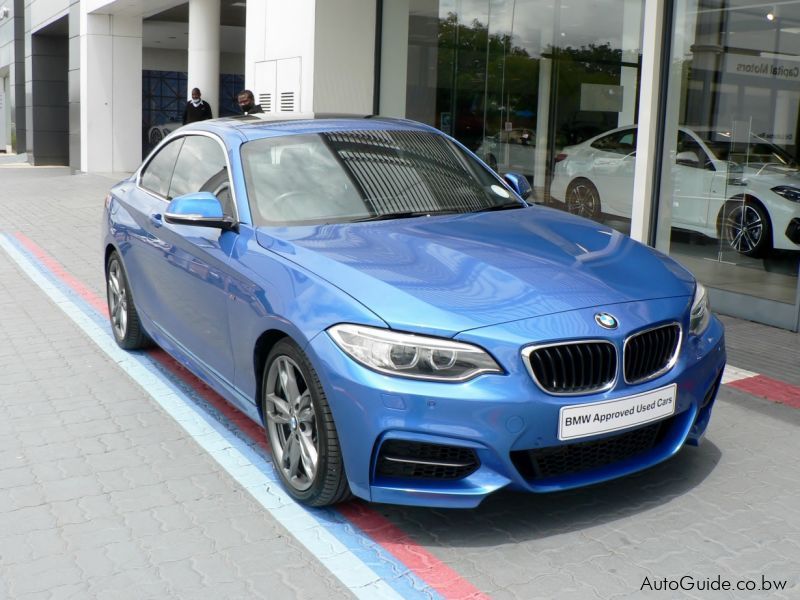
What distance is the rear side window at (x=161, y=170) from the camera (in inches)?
236

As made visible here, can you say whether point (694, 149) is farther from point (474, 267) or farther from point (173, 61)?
point (173, 61)

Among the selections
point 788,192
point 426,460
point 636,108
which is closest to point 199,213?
point 426,460

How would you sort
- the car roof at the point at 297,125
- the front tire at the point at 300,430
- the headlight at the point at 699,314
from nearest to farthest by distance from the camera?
the front tire at the point at 300,430
the headlight at the point at 699,314
the car roof at the point at 297,125

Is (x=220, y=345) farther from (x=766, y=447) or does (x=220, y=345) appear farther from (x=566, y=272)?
(x=766, y=447)

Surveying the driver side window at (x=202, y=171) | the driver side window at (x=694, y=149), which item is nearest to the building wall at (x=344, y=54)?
the driver side window at (x=694, y=149)

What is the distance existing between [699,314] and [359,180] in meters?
1.80

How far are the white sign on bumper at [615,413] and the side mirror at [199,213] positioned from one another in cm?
197

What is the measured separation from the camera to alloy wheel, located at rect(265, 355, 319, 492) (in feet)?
12.8

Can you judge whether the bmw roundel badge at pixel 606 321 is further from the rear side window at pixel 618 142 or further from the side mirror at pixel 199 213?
the rear side window at pixel 618 142

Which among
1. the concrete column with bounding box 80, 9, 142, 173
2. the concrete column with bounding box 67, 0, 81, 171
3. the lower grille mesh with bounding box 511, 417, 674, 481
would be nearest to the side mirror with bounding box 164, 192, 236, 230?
the lower grille mesh with bounding box 511, 417, 674, 481

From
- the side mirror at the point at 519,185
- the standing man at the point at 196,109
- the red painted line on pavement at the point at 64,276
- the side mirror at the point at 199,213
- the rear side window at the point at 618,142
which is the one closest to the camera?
the side mirror at the point at 199,213

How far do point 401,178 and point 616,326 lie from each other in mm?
1731

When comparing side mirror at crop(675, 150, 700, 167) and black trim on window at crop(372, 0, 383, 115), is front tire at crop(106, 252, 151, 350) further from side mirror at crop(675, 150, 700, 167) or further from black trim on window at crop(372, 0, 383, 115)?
black trim on window at crop(372, 0, 383, 115)

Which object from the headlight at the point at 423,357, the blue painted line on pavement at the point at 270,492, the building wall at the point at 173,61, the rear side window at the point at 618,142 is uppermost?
the building wall at the point at 173,61
